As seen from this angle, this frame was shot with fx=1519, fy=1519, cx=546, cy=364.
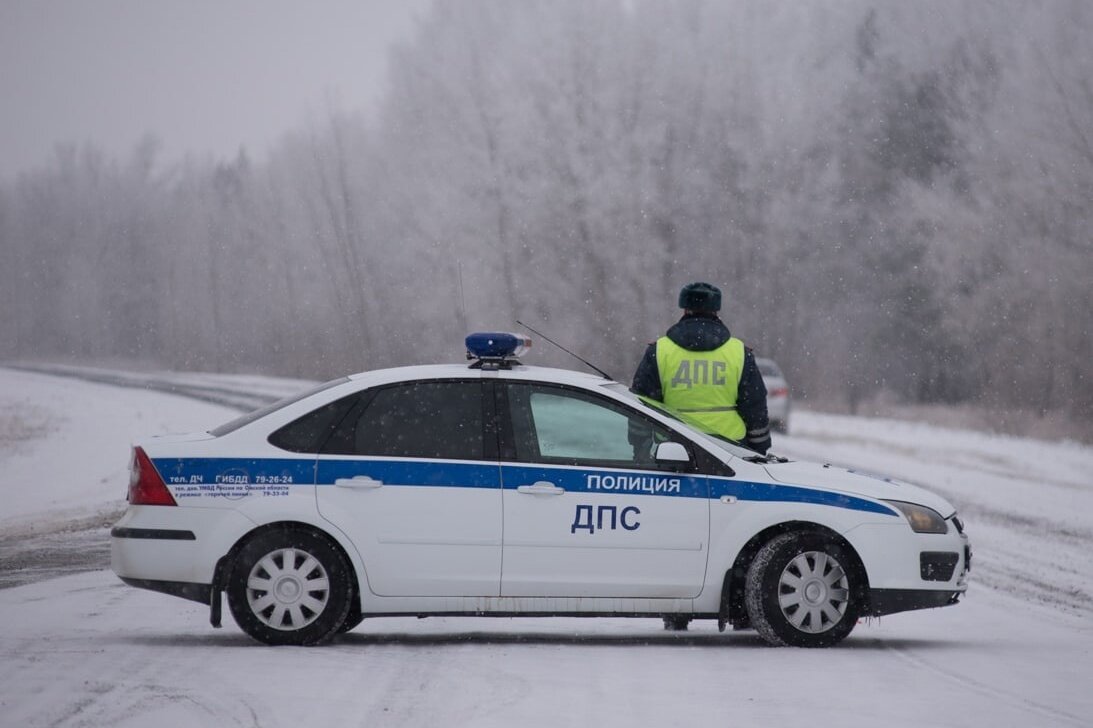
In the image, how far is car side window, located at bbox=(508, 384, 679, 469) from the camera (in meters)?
8.12

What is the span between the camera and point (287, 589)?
25.9 feet

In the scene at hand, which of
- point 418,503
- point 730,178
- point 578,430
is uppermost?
point 730,178

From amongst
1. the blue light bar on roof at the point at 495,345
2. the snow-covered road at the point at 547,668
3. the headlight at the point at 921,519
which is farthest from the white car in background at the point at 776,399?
the blue light bar on roof at the point at 495,345

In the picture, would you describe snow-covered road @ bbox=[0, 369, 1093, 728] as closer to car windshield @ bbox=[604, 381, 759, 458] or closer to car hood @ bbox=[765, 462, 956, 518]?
car hood @ bbox=[765, 462, 956, 518]

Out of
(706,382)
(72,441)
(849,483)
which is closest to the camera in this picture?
(849,483)

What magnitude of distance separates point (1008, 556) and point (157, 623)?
7178 mm

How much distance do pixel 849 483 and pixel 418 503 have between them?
233cm

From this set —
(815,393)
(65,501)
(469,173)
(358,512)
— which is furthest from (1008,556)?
(469,173)

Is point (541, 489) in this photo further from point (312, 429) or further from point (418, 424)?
point (312, 429)

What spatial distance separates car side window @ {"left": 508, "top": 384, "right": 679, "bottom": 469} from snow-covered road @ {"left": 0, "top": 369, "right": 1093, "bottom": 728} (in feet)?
3.33

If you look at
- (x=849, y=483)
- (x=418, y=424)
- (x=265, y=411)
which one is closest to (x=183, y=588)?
(x=265, y=411)

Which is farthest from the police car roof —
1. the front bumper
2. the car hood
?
the front bumper

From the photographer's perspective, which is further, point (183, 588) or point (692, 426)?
point (692, 426)

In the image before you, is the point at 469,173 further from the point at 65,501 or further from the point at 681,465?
the point at 681,465
